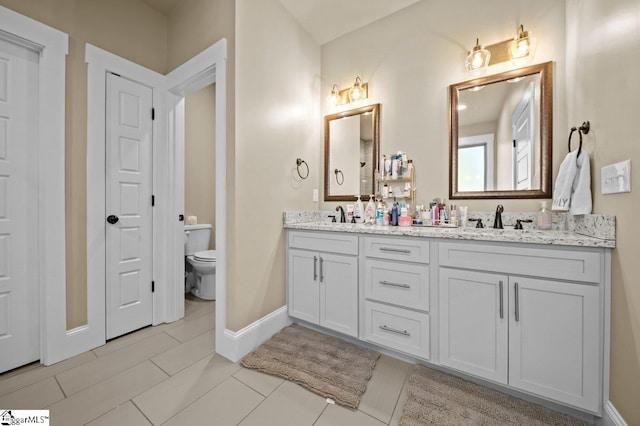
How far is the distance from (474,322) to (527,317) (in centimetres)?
25

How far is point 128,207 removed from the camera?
6.84 ft

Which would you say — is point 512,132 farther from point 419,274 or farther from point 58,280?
point 58,280

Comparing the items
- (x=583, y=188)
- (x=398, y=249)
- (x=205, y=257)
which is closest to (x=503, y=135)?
(x=583, y=188)

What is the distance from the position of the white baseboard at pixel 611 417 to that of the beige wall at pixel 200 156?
367 centimetres

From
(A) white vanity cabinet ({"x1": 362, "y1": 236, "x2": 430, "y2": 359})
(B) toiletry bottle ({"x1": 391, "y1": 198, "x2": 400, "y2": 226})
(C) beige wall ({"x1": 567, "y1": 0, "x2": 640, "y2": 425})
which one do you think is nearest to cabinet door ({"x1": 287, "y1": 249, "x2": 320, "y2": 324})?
(A) white vanity cabinet ({"x1": 362, "y1": 236, "x2": 430, "y2": 359})

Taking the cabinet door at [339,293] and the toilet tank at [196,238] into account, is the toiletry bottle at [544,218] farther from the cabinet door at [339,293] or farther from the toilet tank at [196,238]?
the toilet tank at [196,238]

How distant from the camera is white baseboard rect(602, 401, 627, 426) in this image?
41.2 inches

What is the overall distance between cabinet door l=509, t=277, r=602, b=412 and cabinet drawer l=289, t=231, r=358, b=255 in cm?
97

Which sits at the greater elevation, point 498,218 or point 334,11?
point 334,11

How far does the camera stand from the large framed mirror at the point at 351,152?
7.87 feet

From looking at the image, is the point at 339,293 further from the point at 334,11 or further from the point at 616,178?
the point at 334,11

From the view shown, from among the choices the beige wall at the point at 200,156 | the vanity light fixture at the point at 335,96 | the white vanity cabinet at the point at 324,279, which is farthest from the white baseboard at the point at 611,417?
the beige wall at the point at 200,156

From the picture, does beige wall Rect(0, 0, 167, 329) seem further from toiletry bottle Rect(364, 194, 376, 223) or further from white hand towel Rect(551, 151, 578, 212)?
white hand towel Rect(551, 151, 578, 212)

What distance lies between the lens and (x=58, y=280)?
1703mm
